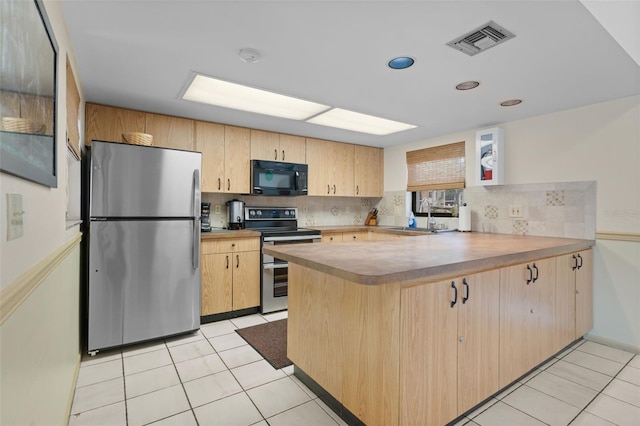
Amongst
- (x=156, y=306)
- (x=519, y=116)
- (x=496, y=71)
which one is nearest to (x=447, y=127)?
(x=519, y=116)

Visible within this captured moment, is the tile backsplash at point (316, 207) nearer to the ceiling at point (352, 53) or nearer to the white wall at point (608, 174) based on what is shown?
the ceiling at point (352, 53)

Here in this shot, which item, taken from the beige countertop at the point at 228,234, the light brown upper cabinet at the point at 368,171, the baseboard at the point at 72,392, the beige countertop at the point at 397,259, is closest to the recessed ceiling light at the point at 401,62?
the beige countertop at the point at 397,259

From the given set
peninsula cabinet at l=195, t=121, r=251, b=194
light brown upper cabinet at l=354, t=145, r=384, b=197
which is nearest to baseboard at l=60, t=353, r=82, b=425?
peninsula cabinet at l=195, t=121, r=251, b=194

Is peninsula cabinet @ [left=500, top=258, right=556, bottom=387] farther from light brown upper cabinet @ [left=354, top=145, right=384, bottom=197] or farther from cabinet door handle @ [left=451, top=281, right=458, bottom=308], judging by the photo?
light brown upper cabinet @ [left=354, top=145, right=384, bottom=197]

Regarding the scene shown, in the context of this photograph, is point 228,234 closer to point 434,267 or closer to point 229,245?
point 229,245

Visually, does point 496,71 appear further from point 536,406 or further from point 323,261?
point 536,406

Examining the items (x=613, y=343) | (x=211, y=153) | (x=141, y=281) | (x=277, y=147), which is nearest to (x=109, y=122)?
(x=211, y=153)

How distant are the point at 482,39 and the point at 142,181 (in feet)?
8.75

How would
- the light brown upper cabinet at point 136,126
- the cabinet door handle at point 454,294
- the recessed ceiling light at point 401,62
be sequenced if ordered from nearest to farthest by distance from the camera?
the cabinet door handle at point 454,294, the recessed ceiling light at point 401,62, the light brown upper cabinet at point 136,126

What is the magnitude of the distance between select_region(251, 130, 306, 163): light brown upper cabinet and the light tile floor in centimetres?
220

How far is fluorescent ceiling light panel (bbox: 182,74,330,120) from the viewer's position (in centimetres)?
257

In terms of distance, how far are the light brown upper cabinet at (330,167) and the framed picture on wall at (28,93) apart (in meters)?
3.18

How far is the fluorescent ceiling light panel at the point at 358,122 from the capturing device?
333cm

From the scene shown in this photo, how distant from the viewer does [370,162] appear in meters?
4.95
